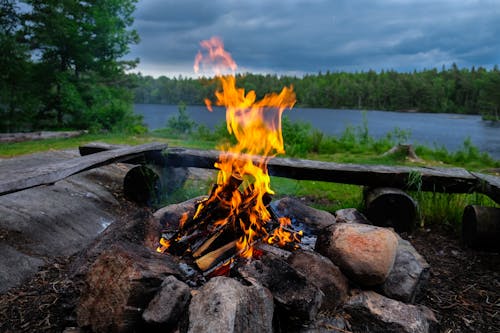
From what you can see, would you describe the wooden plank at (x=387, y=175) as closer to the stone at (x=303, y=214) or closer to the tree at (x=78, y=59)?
the stone at (x=303, y=214)

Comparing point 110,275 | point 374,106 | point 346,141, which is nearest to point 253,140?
point 110,275

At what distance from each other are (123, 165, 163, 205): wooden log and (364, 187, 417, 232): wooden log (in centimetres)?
361

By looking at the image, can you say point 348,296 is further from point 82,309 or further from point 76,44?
point 76,44

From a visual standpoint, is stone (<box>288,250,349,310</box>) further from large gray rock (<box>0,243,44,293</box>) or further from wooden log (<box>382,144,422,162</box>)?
wooden log (<box>382,144,422,162</box>)

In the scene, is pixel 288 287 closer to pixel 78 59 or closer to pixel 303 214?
pixel 303 214

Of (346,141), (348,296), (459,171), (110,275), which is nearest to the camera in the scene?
(110,275)

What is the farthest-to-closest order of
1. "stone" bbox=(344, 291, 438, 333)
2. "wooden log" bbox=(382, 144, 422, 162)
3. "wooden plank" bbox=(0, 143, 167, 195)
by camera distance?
"wooden log" bbox=(382, 144, 422, 162), "wooden plank" bbox=(0, 143, 167, 195), "stone" bbox=(344, 291, 438, 333)

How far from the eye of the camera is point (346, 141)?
14.6 m

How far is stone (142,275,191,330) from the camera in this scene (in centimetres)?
255

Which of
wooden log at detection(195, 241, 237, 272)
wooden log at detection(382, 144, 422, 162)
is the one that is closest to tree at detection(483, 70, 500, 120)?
wooden log at detection(382, 144, 422, 162)

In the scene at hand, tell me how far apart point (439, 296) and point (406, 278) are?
622 mm

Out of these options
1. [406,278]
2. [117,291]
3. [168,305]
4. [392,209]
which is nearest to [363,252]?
[406,278]

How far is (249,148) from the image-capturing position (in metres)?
4.67

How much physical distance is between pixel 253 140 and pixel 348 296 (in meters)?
2.15
